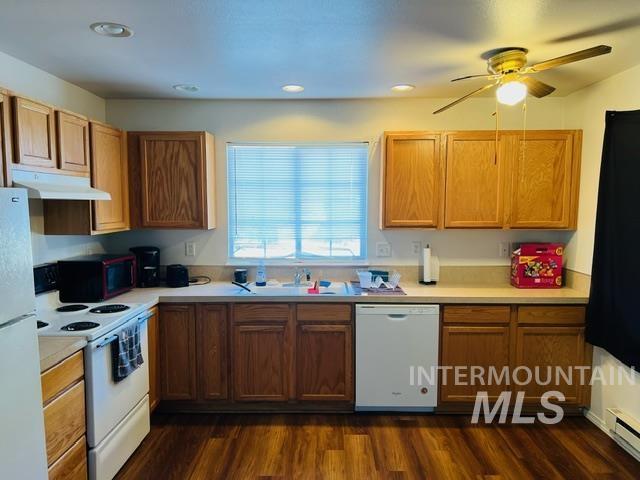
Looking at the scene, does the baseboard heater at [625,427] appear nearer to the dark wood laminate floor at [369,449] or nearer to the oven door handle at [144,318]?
the dark wood laminate floor at [369,449]

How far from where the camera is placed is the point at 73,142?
2541 millimetres

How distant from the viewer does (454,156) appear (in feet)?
10.4

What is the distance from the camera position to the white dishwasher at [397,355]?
297 centimetres

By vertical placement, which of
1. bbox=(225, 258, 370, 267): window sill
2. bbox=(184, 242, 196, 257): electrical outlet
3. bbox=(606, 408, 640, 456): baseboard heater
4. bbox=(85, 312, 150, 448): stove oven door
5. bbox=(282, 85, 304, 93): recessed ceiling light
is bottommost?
bbox=(606, 408, 640, 456): baseboard heater

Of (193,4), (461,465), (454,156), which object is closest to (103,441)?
(461,465)

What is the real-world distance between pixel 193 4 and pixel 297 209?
1.98m

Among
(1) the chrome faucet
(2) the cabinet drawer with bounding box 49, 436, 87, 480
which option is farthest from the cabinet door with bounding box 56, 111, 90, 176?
(1) the chrome faucet

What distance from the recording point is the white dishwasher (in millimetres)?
2967

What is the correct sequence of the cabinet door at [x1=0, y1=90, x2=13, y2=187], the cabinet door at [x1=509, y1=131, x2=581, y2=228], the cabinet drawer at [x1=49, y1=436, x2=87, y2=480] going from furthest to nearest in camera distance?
the cabinet door at [x1=509, y1=131, x2=581, y2=228] → the cabinet door at [x1=0, y1=90, x2=13, y2=187] → the cabinet drawer at [x1=49, y1=436, x2=87, y2=480]

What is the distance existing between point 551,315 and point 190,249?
294 centimetres

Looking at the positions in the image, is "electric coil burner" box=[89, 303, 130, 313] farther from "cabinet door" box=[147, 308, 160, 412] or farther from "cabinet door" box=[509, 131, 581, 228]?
"cabinet door" box=[509, 131, 581, 228]

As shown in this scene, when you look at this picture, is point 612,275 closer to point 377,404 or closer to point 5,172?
point 377,404

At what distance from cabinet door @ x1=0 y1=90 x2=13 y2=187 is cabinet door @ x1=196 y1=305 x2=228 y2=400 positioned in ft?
4.77

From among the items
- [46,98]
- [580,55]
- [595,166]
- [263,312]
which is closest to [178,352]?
[263,312]
